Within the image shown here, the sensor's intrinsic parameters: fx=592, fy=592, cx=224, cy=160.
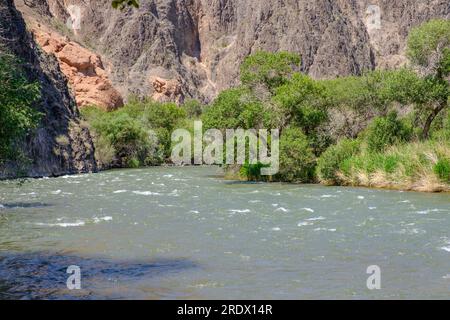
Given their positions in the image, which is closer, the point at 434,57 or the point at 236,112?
the point at 434,57

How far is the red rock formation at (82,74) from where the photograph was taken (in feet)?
299

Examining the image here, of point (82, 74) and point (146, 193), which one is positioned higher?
point (82, 74)

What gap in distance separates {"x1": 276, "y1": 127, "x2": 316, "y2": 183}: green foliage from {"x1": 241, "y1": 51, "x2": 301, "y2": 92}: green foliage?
4962mm

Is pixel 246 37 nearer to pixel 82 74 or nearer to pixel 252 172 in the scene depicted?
pixel 82 74

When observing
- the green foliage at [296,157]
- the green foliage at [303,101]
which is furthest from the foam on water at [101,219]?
the green foliage at [303,101]

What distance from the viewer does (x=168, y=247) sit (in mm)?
13734

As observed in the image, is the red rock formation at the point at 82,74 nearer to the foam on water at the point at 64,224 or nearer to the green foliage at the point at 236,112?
the green foliage at the point at 236,112

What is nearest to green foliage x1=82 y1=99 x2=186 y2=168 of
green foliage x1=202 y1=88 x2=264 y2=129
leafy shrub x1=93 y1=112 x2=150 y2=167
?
leafy shrub x1=93 y1=112 x2=150 y2=167

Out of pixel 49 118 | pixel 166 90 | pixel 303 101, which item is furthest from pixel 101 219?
pixel 166 90

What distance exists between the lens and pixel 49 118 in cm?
5109

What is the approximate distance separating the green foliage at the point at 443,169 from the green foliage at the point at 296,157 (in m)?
8.73

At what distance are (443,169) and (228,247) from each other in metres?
15.1

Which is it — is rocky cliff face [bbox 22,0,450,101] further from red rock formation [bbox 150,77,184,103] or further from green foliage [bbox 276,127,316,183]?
green foliage [bbox 276,127,316,183]
